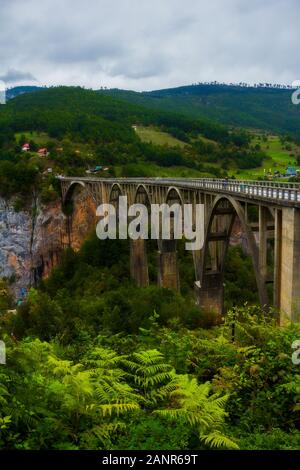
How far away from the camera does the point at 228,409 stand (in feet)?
30.0

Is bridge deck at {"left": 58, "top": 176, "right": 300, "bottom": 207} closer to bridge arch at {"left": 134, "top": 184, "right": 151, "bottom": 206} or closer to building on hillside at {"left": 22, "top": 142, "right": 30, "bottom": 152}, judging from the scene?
bridge arch at {"left": 134, "top": 184, "right": 151, "bottom": 206}

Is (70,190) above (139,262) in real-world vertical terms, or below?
above

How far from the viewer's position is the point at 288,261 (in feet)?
62.9

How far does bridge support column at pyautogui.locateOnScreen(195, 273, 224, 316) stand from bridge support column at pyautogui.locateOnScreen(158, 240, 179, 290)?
1200 cm

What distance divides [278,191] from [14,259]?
257 ft

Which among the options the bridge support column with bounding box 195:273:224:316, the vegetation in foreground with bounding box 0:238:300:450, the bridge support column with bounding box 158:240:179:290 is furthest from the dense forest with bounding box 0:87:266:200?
the vegetation in foreground with bounding box 0:238:300:450

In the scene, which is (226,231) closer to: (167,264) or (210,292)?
(210,292)

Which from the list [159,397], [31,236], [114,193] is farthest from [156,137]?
[159,397]

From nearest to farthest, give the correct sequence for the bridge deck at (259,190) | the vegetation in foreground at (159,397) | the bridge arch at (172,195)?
the vegetation in foreground at (159,397)
the bridge deck at (259,190)
the bridge arch at (172,195)

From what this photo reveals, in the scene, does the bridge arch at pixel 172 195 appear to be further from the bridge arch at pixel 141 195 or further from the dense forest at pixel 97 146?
the dense forest at pixel 97 146

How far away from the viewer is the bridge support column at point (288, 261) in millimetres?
18359

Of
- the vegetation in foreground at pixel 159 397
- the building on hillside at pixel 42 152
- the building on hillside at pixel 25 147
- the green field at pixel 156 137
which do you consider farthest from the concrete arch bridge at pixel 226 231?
the green field at pixel 156 137

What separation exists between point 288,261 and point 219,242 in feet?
54.3

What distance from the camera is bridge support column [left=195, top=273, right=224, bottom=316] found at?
37.3 metres
